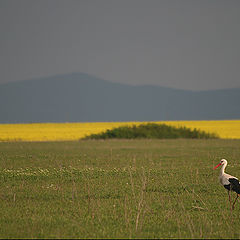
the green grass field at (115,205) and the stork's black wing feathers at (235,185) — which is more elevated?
the stork's black wing feathers at (235,185)

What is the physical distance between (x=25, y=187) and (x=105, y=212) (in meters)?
4.71

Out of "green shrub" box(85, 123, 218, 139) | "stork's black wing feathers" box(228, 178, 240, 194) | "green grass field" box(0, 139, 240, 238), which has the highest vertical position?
"green shrub" box(85, 123, 218, 139)

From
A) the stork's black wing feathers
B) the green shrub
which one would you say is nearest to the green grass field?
the stork's black wing feathers

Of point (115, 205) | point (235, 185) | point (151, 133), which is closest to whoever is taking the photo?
point (235, 185)

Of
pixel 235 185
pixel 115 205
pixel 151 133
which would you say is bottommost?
pixel 115 205

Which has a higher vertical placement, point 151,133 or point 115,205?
point 151,133

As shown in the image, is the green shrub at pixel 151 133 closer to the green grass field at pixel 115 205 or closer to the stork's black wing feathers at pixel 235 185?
the green grass field at pixel 115 205

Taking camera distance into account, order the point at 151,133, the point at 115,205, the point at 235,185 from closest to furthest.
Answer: the point at 235,185
the point at 115,205
the point at 151,133

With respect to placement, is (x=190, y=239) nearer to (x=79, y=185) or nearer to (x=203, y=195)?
(x=203, y=195)

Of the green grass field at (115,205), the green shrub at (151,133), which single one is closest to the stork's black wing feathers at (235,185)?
the green grass field at (115,205)

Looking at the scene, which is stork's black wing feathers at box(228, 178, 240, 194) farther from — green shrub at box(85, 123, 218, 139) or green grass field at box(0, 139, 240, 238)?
green shrub at box(85, 123, 218, 139)

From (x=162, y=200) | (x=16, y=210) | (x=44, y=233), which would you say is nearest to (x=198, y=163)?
(x=162, y=200)

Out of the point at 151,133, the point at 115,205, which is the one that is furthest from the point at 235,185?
the point at 151,133

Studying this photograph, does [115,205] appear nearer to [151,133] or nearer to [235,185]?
[235,185]
